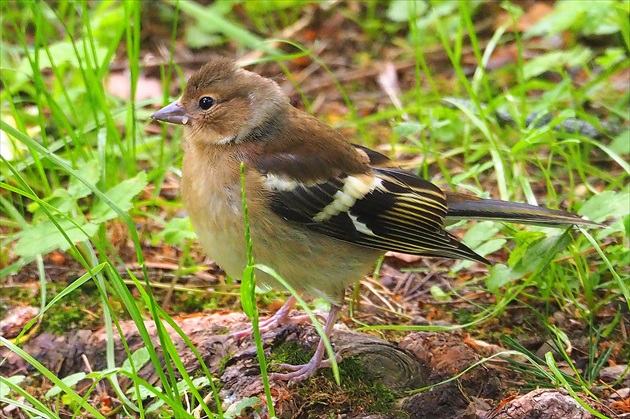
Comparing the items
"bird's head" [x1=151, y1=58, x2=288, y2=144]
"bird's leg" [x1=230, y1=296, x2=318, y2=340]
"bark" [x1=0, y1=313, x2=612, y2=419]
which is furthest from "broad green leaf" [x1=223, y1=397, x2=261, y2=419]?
"bird's head" [x1=151, y1=58, x2=288, y2=144]

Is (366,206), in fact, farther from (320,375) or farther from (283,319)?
(320,375)

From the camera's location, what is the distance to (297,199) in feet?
10.0

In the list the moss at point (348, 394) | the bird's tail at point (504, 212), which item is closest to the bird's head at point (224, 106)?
the bird's tail at point (504, 212)

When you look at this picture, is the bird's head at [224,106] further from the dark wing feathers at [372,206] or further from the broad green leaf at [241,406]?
the broad green leaf at [241,406]

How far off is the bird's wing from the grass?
0.99ft

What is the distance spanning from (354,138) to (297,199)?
1841 mm

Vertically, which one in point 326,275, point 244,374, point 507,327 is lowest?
point 507,327

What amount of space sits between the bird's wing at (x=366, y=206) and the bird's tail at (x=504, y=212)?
0.06 m

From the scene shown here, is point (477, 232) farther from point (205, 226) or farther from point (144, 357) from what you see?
point (144, 357)

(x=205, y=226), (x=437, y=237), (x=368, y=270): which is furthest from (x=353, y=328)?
(x=205, y=226)

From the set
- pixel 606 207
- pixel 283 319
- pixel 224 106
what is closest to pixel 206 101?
pixel 224 106

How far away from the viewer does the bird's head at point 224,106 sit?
10.6 ft

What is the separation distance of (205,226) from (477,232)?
116cm

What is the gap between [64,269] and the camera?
3.79 metres
